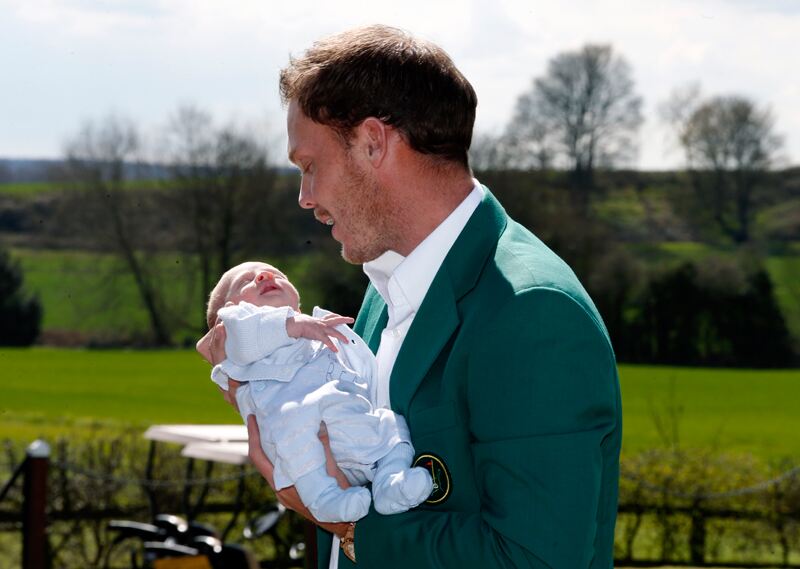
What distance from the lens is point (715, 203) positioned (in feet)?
116

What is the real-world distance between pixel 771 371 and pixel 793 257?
3.75 meters

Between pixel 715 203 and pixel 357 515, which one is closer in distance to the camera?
pixel 357 515

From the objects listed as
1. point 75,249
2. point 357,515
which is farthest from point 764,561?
point 75,249

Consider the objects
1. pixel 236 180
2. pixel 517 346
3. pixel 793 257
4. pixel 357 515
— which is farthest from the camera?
pixel 793 257

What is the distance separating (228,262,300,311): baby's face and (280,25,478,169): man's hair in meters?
0.51

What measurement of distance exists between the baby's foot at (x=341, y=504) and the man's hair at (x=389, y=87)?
51 centimetres

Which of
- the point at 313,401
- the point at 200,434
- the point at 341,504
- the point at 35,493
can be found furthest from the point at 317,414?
the point at 35,493

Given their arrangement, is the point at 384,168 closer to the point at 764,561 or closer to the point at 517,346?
the point at 517,346

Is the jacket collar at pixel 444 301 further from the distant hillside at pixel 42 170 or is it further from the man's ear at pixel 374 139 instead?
the distant hillside at pixel 42 170

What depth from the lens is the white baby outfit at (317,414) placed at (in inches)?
67.6

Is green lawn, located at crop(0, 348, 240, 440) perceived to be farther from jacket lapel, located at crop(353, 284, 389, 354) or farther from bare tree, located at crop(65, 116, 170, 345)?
jacket lapel, located at crop(353, 284, 389, 354)

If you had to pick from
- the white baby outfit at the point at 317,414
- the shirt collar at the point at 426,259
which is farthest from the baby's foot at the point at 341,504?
the shirt collar at the point at 426,259

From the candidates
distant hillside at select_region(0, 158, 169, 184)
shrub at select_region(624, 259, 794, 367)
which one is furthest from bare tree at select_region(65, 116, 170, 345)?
shrub at select_region(624, 259, 794, 367)

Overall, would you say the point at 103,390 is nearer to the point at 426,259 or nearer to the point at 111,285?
the point at 111,285
